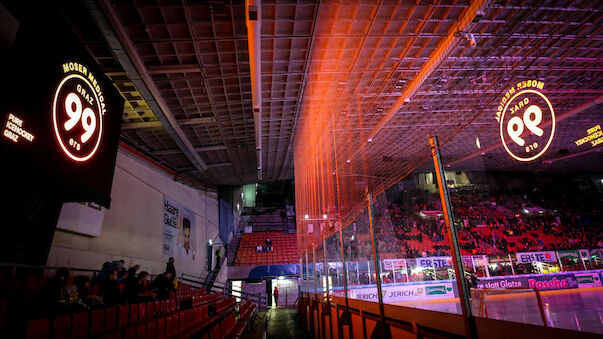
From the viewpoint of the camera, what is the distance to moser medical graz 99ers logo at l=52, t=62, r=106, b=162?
3.76m

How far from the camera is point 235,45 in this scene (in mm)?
5824

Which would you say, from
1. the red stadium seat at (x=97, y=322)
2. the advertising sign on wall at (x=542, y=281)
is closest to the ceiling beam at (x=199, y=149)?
the red stadium seat at (x=97, y=322)

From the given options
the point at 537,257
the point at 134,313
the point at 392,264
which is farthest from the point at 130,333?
the point at 537,257

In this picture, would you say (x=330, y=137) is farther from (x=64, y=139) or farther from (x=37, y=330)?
(x=37, y=330)

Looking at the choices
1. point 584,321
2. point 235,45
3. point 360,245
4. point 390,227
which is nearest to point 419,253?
point 390,227

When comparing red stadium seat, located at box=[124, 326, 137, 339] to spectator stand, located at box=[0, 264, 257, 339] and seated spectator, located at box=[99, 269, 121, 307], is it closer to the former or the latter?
spectator stand, located at box=[0, 264, 257, 339]

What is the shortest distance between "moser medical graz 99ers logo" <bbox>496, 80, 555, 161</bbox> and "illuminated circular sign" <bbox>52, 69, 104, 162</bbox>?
599 cm

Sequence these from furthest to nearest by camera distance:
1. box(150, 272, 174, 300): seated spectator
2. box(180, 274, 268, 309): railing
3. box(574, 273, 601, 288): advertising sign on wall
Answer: box(180, 274, 268, 309): railing
box(574, 273, 601, 288): advertising sign on wall
box(150, 272, 174, 300): seated spectator

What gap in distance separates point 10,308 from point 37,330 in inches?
31.8

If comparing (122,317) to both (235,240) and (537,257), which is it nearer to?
(537,257)

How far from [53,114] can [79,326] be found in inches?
96.8

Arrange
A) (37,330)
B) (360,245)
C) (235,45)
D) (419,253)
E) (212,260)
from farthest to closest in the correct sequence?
(212,260), (419,253), (360,245), (235,45), (37,330)

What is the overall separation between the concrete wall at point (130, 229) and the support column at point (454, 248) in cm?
671

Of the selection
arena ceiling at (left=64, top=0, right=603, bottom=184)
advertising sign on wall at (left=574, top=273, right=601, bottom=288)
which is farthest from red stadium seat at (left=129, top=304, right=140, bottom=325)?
advertising sign on wall at (left=574, top=273, right=601, bottom=288)
